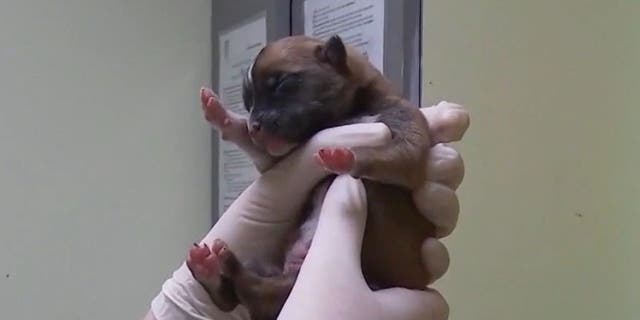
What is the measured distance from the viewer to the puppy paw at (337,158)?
80cm

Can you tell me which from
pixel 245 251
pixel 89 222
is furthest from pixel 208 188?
pixel 245 251

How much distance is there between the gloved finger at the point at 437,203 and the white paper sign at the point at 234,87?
2.41 feet

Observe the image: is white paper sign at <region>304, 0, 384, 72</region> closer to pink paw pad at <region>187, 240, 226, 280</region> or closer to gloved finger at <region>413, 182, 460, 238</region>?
gloved finger at <region>413, 182, 460, 238</region>

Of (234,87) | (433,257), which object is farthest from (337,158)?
(234,87)

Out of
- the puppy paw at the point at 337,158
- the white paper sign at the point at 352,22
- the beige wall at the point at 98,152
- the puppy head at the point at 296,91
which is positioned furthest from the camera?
the beige wall at the point at 98,152

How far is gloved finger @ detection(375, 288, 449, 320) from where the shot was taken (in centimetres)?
85

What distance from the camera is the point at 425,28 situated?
126cm

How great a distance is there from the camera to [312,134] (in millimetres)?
923

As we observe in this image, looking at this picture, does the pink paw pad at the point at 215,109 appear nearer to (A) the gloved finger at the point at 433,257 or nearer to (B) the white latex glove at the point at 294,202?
(B) the white latex glove at the point at 294,202

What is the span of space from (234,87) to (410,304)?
36.9 inches

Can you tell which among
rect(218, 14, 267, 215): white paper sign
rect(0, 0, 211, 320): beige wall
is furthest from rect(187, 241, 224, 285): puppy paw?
rect(0, 0, 211, 320): beige wall

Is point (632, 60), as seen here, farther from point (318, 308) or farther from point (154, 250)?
point (154, 250)

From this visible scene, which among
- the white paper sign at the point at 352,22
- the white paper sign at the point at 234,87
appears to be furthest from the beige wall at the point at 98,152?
the white paper sign at the point at 352,22

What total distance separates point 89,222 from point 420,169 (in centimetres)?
98
